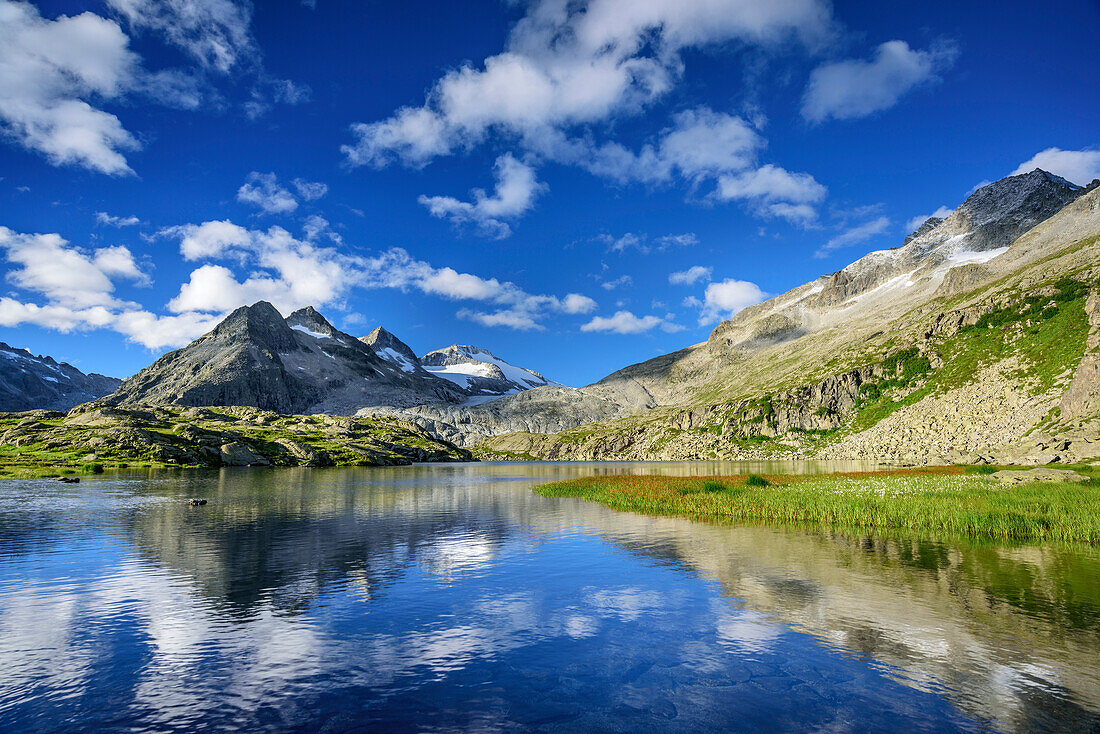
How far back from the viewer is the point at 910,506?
3909cm

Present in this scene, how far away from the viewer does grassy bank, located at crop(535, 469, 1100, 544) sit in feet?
108

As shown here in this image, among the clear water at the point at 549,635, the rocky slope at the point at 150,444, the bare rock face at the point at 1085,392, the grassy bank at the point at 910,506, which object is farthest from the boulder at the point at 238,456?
the bare rock face at the point at 1085,392

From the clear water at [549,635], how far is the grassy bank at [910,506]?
200 inches

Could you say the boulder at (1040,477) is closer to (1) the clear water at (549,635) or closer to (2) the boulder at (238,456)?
(1) the clear water at (549,635)

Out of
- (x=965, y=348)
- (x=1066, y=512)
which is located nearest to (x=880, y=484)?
(x=1066, y=512)

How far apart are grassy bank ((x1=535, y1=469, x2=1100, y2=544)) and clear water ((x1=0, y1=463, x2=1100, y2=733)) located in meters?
5.08

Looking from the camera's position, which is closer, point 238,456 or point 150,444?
point 150,444

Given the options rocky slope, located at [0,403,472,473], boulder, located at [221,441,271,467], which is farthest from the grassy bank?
boulder, located at [221,441,271,467]

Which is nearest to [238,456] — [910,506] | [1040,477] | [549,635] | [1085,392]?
[910,506]

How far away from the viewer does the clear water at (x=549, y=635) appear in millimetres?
11977

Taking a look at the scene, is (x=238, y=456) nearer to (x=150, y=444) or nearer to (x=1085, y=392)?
(x=150, y=444)

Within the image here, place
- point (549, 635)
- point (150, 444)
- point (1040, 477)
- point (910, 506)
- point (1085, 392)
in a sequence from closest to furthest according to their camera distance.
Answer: point (549, 635), point (910, 506), point (1040, 477), point (1085, 392), point (150, 444)

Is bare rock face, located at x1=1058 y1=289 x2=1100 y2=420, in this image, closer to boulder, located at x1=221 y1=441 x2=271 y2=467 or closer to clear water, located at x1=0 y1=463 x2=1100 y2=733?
clear water, located at x1=0 y1=463 x2=1100 y2=733

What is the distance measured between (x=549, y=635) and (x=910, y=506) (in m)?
34.4
